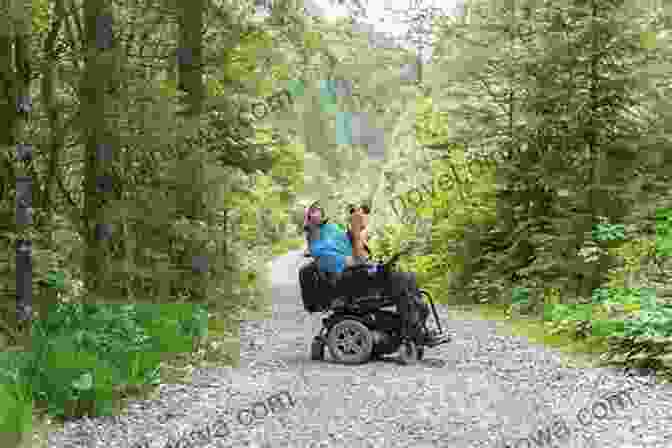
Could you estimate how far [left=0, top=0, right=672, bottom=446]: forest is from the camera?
820cm

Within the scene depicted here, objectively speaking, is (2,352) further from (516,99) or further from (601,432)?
(516,99)

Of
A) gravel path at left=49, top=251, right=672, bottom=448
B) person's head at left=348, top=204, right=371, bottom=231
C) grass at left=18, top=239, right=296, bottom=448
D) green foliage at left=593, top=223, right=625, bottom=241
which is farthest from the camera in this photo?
green foliage at left=593, top=223, right=625, bottom=241

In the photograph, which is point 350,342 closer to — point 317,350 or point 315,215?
point 317,350

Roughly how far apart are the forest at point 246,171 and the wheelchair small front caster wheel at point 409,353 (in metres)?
2.14

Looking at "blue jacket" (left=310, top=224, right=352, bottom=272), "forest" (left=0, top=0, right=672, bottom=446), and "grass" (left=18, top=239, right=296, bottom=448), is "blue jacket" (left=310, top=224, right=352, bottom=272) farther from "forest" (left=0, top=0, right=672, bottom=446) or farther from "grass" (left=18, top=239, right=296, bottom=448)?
"forest" (left=0, top=0, right=672, bottom=446)

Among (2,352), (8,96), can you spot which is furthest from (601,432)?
(8,96)

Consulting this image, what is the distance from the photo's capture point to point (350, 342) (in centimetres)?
877

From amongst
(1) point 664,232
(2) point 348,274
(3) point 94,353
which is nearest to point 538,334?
(1) point 664,232

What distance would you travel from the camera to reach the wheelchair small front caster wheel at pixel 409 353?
877 cm

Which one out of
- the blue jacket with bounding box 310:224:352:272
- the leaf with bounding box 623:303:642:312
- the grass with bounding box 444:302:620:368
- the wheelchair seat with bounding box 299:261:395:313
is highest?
the blue jacket with bounding box 310:224:352:272

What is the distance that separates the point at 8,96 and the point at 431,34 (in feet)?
37.2

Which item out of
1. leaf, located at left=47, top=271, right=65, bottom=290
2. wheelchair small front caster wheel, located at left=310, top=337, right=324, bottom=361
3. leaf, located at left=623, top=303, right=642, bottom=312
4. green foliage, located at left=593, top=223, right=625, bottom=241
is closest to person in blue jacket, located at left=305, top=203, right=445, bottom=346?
wheelchair small front caster wheel, located at left=310, top=337, right=324, bottom=361

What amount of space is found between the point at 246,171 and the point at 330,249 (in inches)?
375

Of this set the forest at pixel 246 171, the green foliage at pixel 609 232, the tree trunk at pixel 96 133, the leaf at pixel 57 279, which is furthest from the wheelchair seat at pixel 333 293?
the green foliage at pixel 609 232
